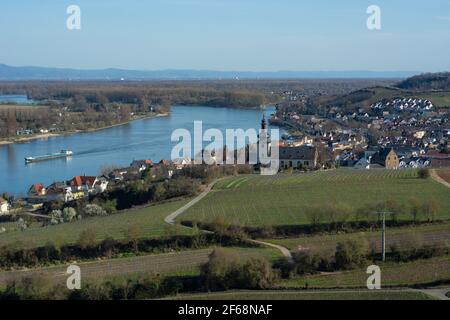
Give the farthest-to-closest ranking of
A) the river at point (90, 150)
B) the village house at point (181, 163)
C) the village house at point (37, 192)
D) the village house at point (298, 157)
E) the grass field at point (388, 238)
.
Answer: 1. the river at point (90, 150)
2. the village house at point (298, 157)
3. the village house at point (181, 163)
4. the village house at point (37, 192)
5. the grass field at point (388, 238)

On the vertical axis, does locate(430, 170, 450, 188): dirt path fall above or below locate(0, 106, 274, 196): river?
above

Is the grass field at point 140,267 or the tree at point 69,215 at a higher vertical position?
the grass field at point 140,267

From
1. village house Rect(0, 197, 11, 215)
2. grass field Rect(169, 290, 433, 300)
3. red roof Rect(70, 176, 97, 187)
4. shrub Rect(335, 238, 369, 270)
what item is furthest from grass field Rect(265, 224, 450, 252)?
red roof Rect(70, 176, 97, 187)

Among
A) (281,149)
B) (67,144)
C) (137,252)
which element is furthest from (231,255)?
(67,144)

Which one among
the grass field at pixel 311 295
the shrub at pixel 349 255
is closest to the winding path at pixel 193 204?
the shrub at pixel 349 255

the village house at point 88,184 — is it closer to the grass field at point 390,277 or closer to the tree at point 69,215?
the tree at point 69,215

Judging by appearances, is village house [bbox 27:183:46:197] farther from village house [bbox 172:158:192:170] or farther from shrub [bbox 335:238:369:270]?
shrub [bbox 335:238:369:270]

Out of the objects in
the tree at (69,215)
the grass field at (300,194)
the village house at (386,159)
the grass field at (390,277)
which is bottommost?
the tree at (69,215)

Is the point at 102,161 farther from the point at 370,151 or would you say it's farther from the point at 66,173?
the point at 370,151

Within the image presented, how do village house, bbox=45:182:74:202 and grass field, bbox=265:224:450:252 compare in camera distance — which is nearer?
grass field, bbox=265:224:450:252
